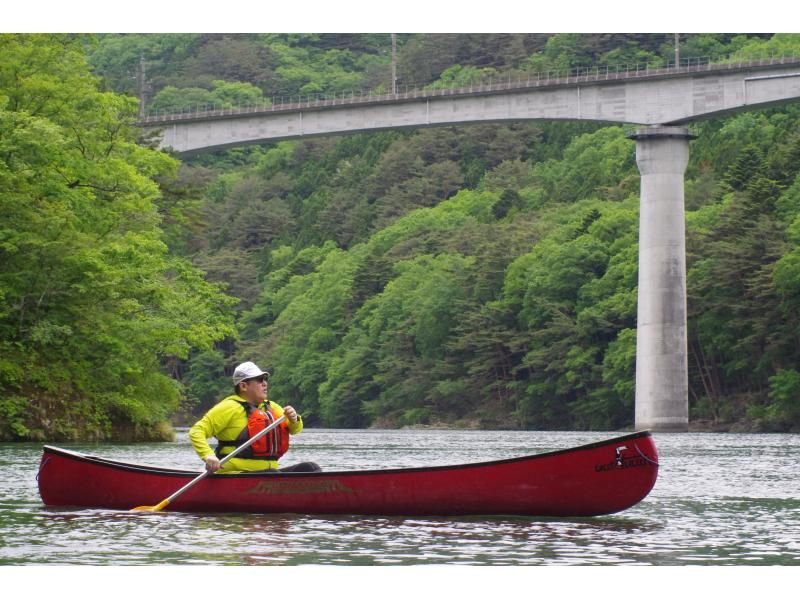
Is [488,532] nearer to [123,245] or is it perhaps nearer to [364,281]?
[123,245]

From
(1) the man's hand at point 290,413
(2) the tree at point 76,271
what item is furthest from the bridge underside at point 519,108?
(1) the man's hand at point 290,413

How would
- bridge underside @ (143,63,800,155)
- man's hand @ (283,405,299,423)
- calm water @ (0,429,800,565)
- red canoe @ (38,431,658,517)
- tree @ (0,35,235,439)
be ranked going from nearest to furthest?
calm water @ (0,429,800,565), red canoe @ (38,431,658,517), man's hand @ (283,405,299,423), tree @ (0,35,235,439), bridge underside @ (143,63,800,155)

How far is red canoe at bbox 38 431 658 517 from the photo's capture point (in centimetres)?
1716

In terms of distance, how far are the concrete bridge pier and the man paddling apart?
4782 cm

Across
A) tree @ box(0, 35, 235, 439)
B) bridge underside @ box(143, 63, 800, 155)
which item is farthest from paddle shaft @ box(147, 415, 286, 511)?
bridge underside @ box(143, 63, 800, 155)

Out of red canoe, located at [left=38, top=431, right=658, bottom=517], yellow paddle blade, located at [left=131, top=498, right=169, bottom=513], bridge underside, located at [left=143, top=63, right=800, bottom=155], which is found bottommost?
yellow paddle blade, located at [left=131, top=498, right=169, bottom=513]

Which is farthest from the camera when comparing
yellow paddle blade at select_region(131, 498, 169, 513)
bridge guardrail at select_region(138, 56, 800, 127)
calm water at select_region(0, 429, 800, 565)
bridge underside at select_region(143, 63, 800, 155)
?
bridge underside at select_region(143, 63, 800, 155)

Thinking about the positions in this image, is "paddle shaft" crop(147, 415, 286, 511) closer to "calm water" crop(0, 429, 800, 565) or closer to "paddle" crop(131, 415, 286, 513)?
"paddle" crop(131, 415, 286, 513)

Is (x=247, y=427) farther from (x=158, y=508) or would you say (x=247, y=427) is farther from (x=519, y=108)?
(x=519, y=108)

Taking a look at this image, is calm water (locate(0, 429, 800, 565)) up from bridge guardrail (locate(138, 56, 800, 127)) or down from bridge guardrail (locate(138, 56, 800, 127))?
down

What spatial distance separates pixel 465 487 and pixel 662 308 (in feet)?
160

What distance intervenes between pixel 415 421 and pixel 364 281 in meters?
18.7

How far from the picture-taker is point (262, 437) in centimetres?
1827

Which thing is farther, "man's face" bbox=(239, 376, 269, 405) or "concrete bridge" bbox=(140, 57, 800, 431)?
"concrete bridge" bbox=(140, 57, 800, 431)
